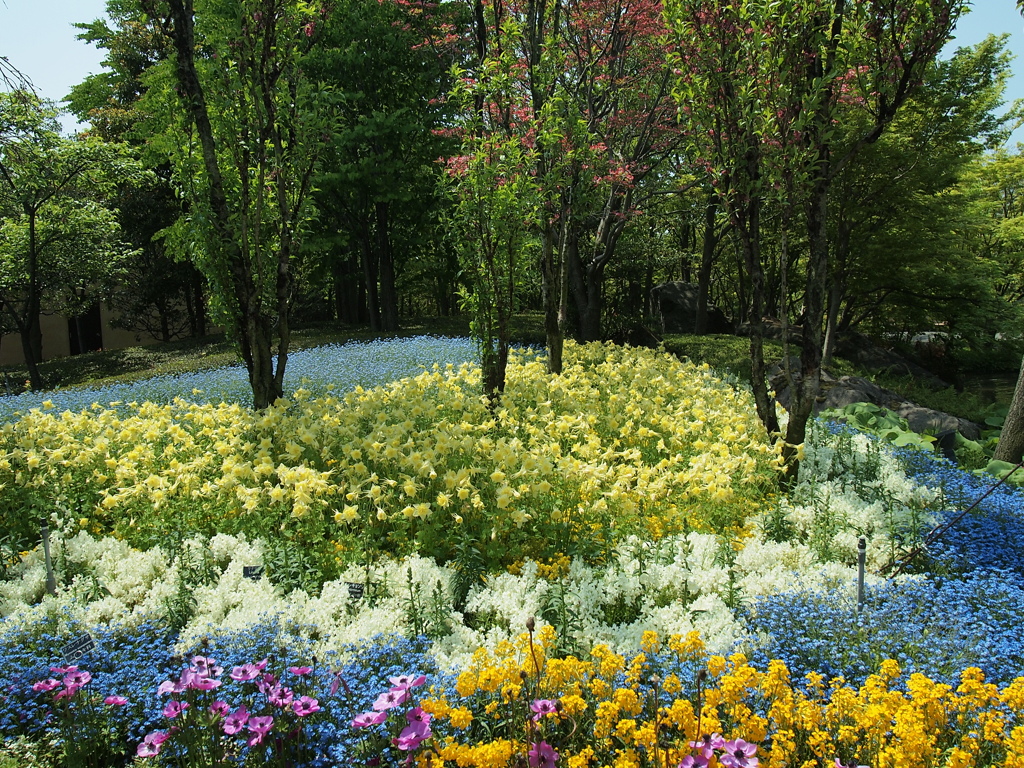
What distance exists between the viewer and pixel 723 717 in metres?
2.61

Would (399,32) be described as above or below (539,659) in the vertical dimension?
above

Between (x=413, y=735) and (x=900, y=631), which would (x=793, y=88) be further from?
(x=413, y=735)

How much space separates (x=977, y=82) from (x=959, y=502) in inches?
462

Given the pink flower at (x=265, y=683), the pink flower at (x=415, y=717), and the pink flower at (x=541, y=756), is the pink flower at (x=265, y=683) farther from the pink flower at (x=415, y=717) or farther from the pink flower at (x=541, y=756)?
the pink flower at (x=541, y=756)

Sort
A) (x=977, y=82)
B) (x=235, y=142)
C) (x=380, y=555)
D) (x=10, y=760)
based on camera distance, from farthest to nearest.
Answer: (x=977, y=82) < (x=235, y=142) < (x=380, y=555) < (x=10, y=760)

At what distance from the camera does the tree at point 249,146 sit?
635 centimetres

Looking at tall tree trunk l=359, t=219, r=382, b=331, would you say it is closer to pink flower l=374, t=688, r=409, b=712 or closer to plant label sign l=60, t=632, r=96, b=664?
plant label sign l=60, t=632, r=96, b=664

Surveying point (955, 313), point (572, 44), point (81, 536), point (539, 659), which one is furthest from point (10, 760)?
point (955, 313)

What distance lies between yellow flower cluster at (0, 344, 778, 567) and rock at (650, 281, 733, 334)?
587 inches

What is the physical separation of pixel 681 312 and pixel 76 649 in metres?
19.8

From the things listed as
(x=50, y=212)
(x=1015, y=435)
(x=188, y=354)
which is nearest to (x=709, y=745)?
(x=1015, y=435)

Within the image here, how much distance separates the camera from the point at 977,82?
12.6 m

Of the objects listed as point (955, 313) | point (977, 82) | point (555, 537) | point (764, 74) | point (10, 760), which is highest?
point (977, 82)

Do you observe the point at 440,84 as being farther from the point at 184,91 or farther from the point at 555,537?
the point at 555,537
